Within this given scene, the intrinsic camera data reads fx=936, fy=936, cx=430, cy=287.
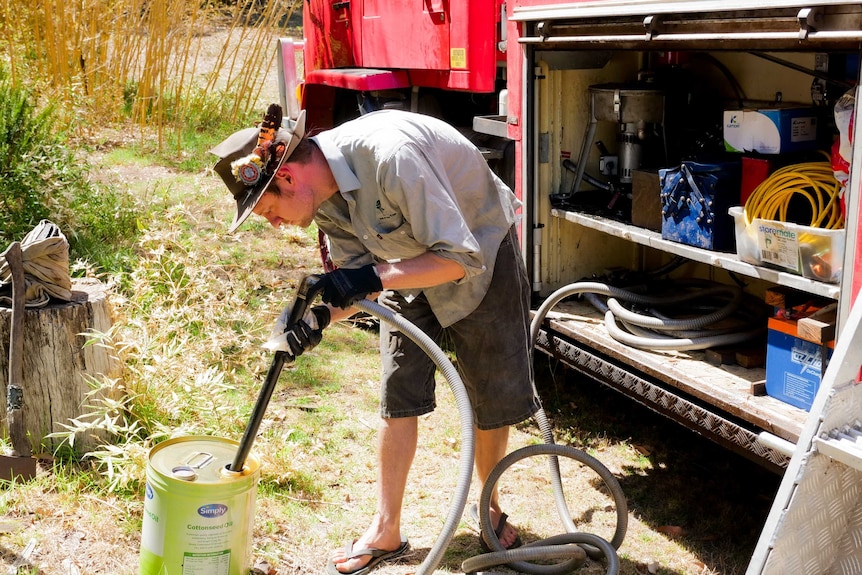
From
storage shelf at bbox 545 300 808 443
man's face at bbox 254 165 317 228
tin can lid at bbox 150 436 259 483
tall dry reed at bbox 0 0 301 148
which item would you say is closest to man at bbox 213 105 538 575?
man's face at bbox 254 165 317 228

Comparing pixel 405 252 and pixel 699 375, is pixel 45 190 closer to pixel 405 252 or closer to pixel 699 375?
pixel 405 252

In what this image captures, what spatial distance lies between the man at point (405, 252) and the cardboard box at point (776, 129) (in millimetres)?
1156

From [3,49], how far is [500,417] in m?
6.55

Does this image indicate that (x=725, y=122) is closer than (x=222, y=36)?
Yes

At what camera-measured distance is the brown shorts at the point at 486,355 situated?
340cm

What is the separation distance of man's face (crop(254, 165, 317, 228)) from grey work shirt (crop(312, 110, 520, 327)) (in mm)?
117

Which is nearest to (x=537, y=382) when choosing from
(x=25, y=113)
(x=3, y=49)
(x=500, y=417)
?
(x=500, y=417)

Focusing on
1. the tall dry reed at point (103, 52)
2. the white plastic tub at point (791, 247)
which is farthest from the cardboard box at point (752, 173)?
the tall dry reed at point (103, 52)

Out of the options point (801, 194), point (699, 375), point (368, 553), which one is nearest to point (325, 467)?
point (368, 553)

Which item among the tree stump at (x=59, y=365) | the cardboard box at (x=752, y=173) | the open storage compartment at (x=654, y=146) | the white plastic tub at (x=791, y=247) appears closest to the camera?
the white plastic tub at (x=791, y=247)

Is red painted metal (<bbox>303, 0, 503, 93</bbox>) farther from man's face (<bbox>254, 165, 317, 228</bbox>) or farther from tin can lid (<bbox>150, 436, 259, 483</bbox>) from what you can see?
tin can lid (<bbox>150, 436, 259, 483</bbox>)

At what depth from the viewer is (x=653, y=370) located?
3822mm

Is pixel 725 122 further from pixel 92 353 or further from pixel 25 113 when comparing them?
pixel 25 113

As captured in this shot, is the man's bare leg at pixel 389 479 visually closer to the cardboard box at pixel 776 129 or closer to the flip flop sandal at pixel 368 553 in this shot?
the flip flop sandal at pixel 368 553
